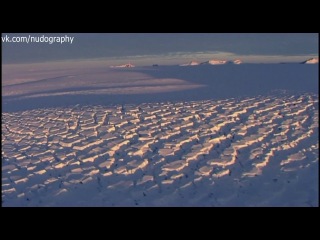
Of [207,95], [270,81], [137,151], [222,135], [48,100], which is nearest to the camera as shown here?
[137,151]

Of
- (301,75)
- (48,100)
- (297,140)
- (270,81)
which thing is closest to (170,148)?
(297,140)

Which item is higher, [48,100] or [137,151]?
[48,100]

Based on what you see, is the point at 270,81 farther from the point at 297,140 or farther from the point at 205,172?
the point at 205,172

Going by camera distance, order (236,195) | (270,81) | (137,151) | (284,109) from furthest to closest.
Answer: (270,81) → (284,109) → (137,151) → (236,195)

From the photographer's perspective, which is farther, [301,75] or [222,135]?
[301,75]

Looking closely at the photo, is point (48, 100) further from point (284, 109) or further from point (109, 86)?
point (284, 109)

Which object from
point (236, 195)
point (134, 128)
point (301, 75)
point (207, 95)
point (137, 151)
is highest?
point (301, 75)
